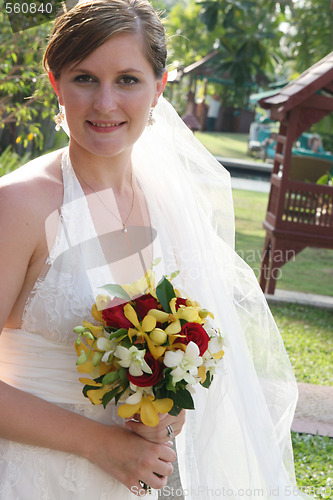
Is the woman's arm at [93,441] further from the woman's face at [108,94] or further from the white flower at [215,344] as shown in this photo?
the woman's face at [108,94]

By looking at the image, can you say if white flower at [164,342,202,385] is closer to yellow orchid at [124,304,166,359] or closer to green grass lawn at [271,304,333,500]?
yellow orchid at [124,304,166,359]

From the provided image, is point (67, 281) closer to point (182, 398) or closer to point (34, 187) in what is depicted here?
point (34, 187)

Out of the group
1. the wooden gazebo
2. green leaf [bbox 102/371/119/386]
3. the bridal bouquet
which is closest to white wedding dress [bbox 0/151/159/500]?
the bridal bouquet

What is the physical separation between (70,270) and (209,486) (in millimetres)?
908

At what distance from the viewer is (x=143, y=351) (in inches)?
66.7

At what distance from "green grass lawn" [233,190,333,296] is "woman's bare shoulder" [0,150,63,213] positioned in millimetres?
6519

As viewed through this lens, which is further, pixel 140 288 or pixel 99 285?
pixel 99 285

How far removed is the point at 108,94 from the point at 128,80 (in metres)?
0.09

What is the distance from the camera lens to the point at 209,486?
7.28 feet

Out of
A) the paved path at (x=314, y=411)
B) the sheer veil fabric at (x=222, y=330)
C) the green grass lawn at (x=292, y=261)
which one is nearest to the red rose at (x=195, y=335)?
the sheer veil fabric at (x=222, y=330)

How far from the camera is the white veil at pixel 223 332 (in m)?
2.25

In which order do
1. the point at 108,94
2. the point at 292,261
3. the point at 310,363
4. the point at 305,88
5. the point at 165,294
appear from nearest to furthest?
the point at 165,294 → the point at 108,94 → the point at 310,363 → the point at 305,88 → the point at 292,261

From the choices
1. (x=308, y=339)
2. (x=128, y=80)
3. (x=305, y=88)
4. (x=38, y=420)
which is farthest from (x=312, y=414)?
(x=305, y=88)

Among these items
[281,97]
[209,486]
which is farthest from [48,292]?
[281,97]
